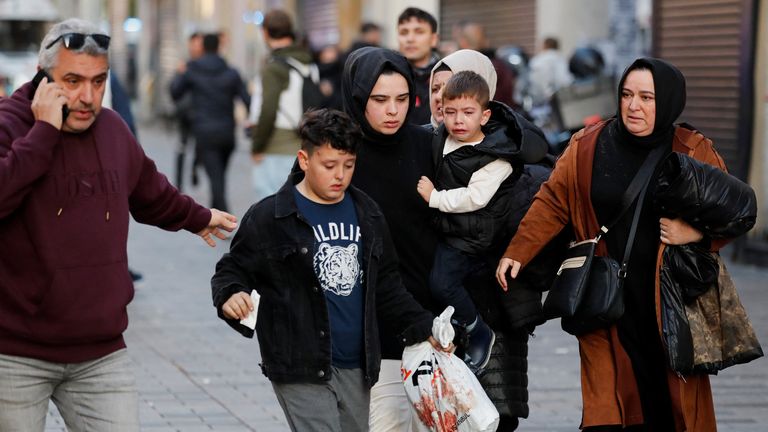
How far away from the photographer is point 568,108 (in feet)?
46.8

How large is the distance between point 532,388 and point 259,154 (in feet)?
13.2

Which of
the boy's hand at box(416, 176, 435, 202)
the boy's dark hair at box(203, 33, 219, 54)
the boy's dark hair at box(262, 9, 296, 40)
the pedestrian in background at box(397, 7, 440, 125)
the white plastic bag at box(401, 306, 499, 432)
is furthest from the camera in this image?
the boy's dark hair at box(203, 33, 219, 54)

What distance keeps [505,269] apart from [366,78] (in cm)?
84

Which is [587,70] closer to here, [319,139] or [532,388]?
[532,388]

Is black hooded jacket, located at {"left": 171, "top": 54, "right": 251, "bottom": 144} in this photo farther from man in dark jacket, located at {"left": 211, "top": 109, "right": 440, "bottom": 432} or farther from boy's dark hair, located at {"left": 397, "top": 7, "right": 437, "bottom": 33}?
man in dark jacket, located at {"left": 211, "top": 109, "right": 440, "bottom": 432}

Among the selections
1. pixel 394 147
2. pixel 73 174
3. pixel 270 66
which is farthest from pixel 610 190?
pixel 270 66

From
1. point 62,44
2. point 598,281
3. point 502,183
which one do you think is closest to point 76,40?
point 62,44

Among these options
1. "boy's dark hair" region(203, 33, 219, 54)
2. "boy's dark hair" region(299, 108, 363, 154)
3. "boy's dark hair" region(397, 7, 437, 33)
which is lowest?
"boy's dark hair" region(203, 33, 219, 54)

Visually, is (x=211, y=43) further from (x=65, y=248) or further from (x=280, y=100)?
(x=65, y=248)

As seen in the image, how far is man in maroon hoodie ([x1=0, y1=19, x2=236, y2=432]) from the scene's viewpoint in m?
4.40

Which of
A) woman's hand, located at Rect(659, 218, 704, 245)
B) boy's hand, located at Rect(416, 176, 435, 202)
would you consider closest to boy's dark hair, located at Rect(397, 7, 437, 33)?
boy's hand, located at Rect(416, 176, 435, 202)

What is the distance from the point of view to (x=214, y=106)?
50.5 feet

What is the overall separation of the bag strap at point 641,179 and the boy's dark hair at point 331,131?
1013 mm

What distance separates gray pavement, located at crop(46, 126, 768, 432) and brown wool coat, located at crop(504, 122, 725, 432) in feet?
5.02
